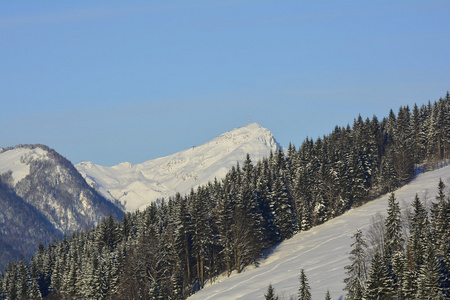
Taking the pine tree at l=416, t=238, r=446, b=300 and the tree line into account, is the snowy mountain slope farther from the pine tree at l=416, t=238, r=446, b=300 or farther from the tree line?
the pine tree at l=416, t=238, r=446, b=300

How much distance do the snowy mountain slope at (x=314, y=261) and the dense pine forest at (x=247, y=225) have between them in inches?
146

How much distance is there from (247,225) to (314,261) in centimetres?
1659

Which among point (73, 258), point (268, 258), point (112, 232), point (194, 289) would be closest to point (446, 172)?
point (268, 258)

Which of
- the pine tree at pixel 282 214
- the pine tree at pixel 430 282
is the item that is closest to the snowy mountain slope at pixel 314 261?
the pine tree at pixel 282 214

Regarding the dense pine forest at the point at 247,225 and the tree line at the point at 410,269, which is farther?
the dense pine forest at the point at 247,225

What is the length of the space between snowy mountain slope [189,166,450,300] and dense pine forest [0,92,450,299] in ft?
12.2

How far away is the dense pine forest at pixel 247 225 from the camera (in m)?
95.7

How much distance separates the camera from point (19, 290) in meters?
136

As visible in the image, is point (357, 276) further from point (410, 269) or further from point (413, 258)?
point (413, 258)

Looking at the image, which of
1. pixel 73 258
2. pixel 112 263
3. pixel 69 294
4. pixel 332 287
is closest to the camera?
pixel 332 287

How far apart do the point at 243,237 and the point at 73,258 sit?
4362cm

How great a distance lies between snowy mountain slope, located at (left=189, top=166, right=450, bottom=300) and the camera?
82.8 m

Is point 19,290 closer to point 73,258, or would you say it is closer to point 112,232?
point 73,258

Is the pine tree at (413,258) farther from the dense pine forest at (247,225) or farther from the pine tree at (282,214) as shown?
the pine tree at (282,214)
